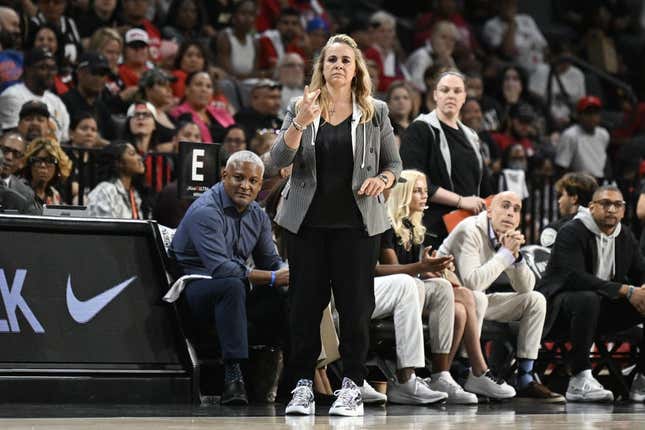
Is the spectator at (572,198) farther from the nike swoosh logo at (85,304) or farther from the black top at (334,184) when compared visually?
the nike swoosh logo at (85,304)

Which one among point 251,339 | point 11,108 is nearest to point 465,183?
point 251,339

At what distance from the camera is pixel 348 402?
653 centimetres

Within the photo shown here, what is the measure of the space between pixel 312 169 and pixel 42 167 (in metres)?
2.84

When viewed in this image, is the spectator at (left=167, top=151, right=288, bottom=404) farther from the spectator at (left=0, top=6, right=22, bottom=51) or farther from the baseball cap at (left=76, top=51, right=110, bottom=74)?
the spectator at (left=0, top=6, right=22, bottom=51)

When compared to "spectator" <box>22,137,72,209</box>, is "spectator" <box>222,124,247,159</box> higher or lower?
higher

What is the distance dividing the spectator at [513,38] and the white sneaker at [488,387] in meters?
9.05

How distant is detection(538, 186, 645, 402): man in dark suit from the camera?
28.0ft

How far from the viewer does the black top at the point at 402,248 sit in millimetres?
8109

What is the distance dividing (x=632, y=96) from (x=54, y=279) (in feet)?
35.2

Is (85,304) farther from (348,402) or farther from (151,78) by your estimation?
(151,78)

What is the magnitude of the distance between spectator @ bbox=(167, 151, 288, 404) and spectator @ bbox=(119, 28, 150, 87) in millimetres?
4783

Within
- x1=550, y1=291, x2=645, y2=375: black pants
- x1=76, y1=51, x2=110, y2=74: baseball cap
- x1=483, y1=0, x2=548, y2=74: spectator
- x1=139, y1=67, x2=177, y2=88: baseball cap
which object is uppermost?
x1=483, y1=0, x2=548, y2=74: spectator

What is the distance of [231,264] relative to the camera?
735 cm

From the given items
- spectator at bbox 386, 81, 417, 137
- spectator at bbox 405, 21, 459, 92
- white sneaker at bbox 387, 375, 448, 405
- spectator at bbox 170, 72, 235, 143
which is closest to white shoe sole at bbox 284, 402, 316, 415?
white sneaker at bbox 387, 375, 448, 405
